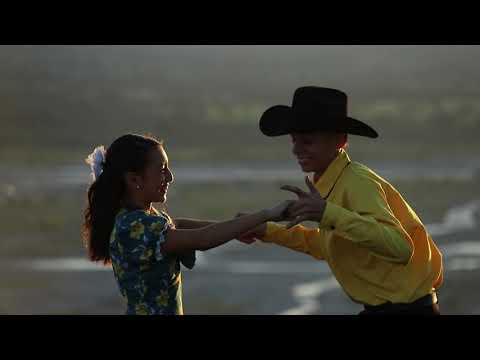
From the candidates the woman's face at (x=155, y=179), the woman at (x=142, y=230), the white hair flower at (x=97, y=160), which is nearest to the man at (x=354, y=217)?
the woman at (x=142, y=230)

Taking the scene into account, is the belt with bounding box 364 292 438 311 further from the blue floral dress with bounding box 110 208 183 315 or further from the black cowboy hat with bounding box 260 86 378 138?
the blue floral dress with bounding box 110 208 183 315

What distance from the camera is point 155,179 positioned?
575 cm

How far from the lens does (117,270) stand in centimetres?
571

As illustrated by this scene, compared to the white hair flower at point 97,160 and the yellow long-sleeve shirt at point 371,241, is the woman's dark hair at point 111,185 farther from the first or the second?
the yellow long-sleeve shirt at point 371,241

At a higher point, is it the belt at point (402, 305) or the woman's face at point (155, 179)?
the woman's face at point (155, 179)

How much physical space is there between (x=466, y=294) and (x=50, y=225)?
23.5 feet

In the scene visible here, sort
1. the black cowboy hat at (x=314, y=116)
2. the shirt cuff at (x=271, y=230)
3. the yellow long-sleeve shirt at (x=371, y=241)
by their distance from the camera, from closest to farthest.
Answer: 1. the yellow long-sleeve shirt at (x=371, y=241)
2. the black cowboy hat at (x=314, y=116)
3. the shirt cuff at (x=271, y=230)

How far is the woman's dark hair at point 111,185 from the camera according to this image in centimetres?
576

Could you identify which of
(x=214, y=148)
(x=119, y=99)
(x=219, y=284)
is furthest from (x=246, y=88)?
(x=219, y=284)

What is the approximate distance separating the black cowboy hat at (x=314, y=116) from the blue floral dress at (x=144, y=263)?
69 cm

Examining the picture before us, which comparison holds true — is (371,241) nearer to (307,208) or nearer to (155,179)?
(307,208)

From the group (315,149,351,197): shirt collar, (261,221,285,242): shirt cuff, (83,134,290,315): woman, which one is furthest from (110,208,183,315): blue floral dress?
(261,221,285,242): shirt cuff

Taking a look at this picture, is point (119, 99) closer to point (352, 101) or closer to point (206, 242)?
point (352, 101)

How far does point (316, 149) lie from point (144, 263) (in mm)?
903
